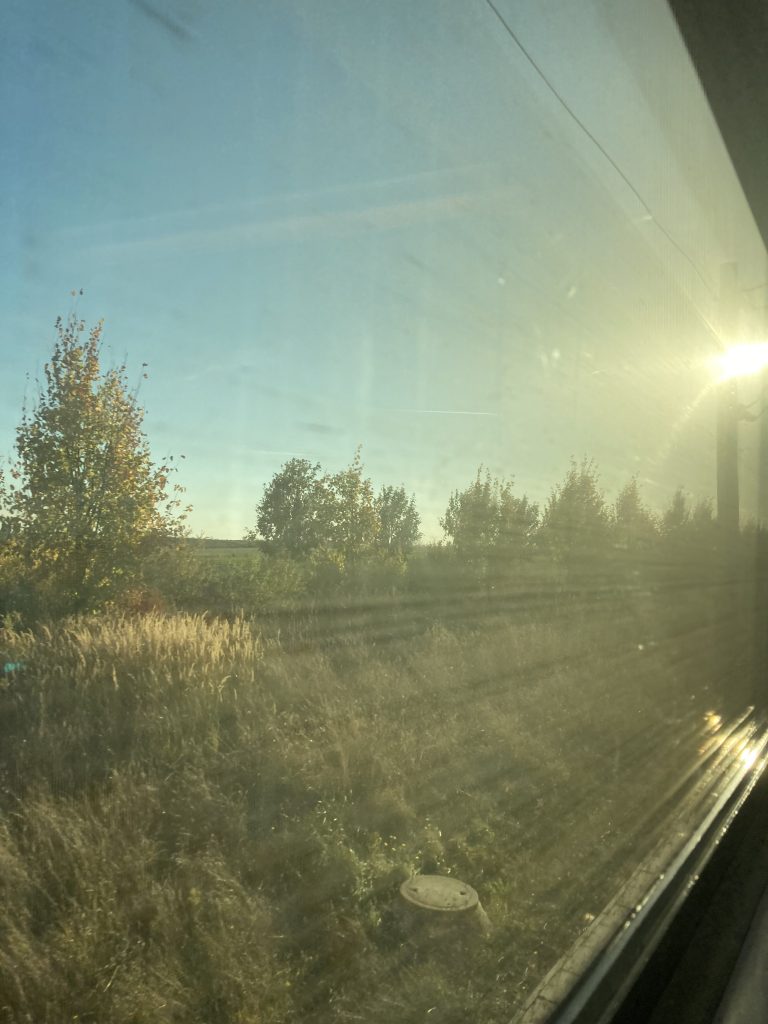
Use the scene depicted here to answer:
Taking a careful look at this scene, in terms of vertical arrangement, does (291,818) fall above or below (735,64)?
below

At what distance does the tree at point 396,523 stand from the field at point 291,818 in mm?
12070

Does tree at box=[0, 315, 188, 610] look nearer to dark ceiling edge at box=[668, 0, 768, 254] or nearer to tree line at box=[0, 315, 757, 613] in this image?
tree line at box=[0, 315, 757, 613]

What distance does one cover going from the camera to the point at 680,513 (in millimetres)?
27016

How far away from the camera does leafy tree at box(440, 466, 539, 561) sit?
2128 cm

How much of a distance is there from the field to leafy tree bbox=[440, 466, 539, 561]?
36.2 feet

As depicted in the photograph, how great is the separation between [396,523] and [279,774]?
1723cm

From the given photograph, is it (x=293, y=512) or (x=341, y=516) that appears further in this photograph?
(x=293, y=512)

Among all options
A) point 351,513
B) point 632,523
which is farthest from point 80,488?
point 632,523

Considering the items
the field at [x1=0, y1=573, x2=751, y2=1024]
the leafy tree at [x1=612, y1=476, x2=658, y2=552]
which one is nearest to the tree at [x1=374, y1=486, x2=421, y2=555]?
the leafy tree at [x1=612, y1=476, x2=658, y2=552]

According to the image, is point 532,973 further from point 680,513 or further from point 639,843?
point 680,513

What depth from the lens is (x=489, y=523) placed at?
2142cm

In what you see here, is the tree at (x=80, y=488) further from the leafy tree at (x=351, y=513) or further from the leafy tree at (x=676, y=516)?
the leafy tree at (x=676, y=516)

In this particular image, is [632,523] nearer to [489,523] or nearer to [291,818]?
[489,523]

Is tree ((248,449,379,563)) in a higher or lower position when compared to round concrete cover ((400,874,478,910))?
higher
